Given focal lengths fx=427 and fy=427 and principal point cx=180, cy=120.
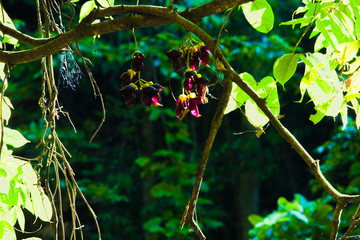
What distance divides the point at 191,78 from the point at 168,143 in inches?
95.3

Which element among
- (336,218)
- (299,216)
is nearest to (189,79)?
(336,218)

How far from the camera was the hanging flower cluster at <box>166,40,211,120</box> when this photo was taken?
1.74 ft

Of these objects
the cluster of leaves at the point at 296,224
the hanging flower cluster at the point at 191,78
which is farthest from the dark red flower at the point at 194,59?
the cluster of leaves at the point at 296,224

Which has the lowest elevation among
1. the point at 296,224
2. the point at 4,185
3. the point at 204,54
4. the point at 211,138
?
the point at 296,224

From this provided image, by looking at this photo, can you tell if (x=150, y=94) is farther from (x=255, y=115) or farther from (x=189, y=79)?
(x=255, y=115)

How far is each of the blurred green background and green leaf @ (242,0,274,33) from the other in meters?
1.86

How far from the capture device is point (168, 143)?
9.65 feet

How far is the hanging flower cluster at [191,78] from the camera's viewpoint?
531 mm

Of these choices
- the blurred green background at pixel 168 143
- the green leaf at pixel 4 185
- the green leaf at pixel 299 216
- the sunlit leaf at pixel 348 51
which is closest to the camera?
the sunlit leaf at pixel 348 51

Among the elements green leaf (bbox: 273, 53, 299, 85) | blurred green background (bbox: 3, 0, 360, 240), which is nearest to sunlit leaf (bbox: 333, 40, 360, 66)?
green leaf (bbox: 273, 53, 299, 85)

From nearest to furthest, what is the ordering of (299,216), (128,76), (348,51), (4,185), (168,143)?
(348,51) → (128,76) → (4,185) → (299,216) → (168,143)

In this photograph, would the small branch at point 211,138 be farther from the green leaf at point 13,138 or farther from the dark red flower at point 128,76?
the green leaf at point 13,138

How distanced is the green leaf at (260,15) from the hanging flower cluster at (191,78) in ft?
0.25

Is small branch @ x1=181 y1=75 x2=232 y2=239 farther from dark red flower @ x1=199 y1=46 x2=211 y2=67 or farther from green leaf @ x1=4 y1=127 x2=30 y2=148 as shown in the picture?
green leaf @ x1=4 y1=127 x2=30 y2=148
